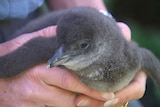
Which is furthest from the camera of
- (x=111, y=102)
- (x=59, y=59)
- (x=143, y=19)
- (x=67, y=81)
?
(x=143, y=19)

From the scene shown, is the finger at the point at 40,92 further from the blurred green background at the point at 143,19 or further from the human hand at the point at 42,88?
the blurred green background at the point at 143,19

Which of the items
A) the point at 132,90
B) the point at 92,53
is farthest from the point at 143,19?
the point at 92,53

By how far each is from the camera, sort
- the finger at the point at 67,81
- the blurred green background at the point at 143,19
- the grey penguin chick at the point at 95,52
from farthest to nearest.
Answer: the blurred green background at the point at 143,19, the finger at the point at 67,81, the grey penguin chick at the point at 95,52

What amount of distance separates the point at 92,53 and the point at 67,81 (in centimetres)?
17

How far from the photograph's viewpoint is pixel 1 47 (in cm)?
198

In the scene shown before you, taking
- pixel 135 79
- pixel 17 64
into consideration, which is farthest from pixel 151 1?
pixel 17 64

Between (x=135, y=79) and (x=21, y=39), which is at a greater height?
(x=21, y=39)

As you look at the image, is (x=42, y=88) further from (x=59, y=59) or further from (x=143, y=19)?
(x=143, y=19)

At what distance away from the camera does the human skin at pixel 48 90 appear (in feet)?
5.98

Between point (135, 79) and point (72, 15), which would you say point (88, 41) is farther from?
point (135, 79)

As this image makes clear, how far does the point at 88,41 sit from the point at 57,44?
114 mm

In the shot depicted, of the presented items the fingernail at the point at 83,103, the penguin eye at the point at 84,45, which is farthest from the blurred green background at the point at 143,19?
the penguin eye at the point at 84,45

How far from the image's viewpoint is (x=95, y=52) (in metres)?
1.70

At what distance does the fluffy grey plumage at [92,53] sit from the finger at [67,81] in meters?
0.03
